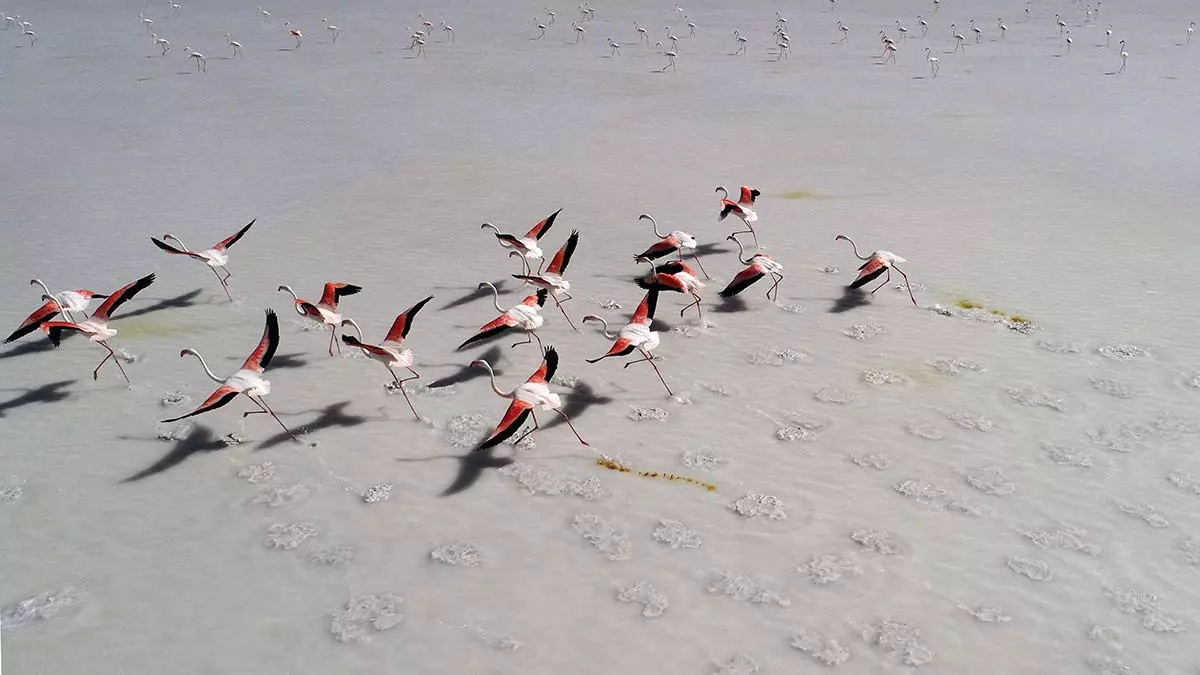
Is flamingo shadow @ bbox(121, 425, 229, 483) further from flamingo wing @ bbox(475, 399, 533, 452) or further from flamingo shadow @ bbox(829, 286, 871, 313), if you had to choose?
flamingo shadow @ bbox(829, 286, 871, 313)

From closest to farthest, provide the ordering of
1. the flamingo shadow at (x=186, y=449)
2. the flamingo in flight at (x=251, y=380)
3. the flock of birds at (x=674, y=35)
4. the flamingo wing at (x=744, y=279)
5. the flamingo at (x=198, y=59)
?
the flamingo in flight at (x=251, y=380) → the flamingo shadow at (x=186, y=449) → the flamingo wing at (x=744, y=279) → the flamingo at (x=198, y=59) → the flock of birds at (x=674, y=35)

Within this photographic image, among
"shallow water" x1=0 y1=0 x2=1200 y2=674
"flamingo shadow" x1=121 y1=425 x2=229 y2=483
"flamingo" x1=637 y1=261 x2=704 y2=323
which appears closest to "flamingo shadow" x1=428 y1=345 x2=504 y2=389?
"shallow water" x1=0 y1=0 x2=1200 y2=674

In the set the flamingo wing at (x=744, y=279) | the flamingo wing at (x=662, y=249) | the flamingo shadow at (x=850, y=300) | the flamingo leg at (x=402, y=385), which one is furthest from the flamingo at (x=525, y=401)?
the flamingo shadow at (x=850, y=300)

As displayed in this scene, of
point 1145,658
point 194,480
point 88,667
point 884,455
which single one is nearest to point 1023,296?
point 884,455

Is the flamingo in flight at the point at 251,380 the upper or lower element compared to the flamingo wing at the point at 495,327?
lower

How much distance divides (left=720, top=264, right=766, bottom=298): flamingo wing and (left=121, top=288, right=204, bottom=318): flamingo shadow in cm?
651

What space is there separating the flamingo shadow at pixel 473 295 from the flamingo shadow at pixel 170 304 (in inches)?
123

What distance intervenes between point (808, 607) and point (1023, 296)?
20.9 feet

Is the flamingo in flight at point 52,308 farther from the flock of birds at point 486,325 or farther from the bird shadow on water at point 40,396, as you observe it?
the bird shadow on water at point 40,396

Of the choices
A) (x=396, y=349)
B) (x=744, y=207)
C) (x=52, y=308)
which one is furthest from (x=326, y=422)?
(x=744, y=207)

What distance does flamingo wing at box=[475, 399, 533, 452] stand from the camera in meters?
6.66

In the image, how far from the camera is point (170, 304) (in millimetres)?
10430

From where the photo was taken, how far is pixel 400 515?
675cm

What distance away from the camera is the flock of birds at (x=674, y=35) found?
24.9 m
